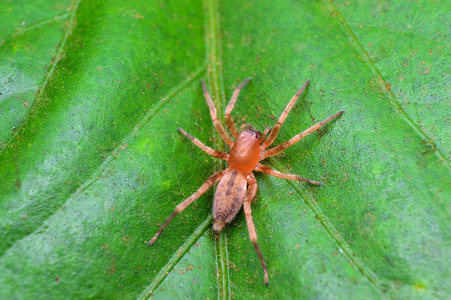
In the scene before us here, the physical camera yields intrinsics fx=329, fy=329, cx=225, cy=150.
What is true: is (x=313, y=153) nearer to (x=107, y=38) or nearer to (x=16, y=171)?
(x=107, y=38)

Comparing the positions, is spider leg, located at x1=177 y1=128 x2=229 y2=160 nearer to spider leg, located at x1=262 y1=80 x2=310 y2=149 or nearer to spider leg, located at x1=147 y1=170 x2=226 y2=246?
spider leg, located at x1=147 y1=170 x2=226 y2=246

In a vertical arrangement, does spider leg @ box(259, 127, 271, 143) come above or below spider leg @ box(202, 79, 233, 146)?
below

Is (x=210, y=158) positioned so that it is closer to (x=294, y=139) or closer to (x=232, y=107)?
(x=232, y=107)

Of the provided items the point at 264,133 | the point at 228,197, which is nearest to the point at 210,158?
the point at 228,197

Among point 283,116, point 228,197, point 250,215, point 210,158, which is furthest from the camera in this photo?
point 210,158

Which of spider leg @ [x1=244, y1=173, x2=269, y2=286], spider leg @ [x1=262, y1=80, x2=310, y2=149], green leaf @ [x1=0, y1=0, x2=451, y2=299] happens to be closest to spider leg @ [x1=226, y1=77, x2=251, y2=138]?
green leaf @ [x1=0, y1=0, x2=451, y2=299]

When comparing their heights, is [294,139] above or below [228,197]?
above

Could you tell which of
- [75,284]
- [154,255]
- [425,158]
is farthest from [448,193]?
[75,284]
